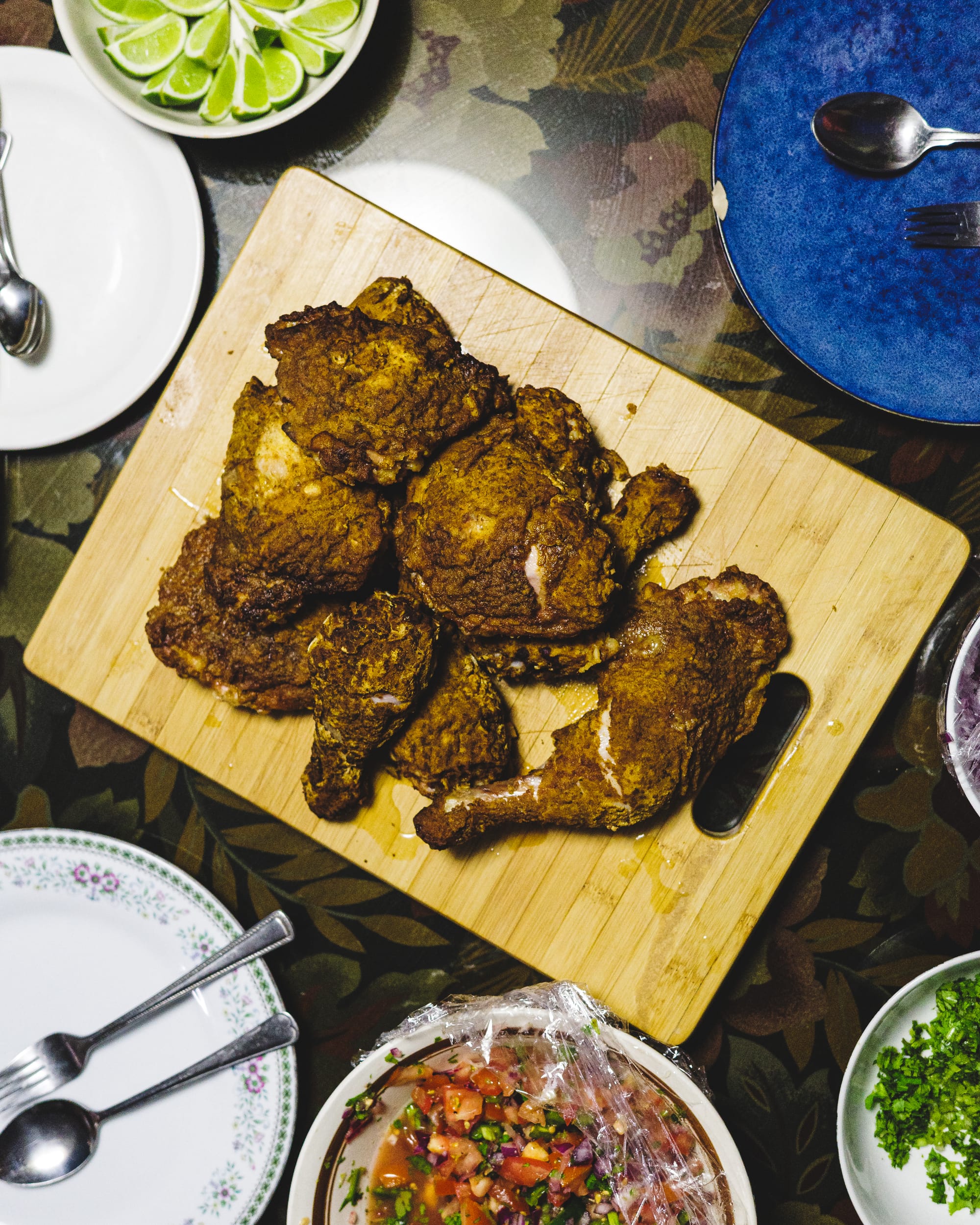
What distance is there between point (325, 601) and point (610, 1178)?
163cm

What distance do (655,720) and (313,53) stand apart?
1856mm

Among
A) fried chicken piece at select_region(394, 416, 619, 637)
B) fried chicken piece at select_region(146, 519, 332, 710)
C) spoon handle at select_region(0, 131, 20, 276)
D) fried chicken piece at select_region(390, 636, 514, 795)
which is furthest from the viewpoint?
spoon handle at select_region(0, 131, 20, 276)

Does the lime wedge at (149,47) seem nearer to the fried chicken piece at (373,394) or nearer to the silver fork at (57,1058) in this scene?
the fried chicken piece at (373,394)

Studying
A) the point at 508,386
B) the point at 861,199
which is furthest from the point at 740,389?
the point at 508,386

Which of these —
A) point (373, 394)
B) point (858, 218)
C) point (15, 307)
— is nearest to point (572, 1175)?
point (373, 394)

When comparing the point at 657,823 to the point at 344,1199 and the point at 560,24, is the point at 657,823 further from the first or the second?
the point at 560,24

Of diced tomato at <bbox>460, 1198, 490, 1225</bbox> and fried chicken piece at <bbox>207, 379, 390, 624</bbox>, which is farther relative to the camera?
diced tomato at <bbox>460, 1198, 490, 1225</bbox>

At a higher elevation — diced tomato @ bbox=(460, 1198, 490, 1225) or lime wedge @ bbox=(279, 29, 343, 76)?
lime wedge @ bbox=(279, 29, 343, 76)

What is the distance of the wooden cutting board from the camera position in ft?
6.92

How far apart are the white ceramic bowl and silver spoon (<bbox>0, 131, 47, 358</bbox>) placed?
2045mm

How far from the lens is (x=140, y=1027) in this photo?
238 cm

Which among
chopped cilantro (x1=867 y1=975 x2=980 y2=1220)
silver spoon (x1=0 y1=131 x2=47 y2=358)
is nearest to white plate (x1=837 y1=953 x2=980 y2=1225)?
chopped cilantro (x1=867 y1=975 x2=980 y2=1220)

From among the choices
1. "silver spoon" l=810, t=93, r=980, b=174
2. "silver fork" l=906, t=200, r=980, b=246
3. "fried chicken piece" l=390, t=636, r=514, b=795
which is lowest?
"fried chicken piece" l=390, t=636, r=514, b=795

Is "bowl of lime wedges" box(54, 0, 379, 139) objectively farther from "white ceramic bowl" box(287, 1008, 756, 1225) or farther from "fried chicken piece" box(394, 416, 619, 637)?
"white ceramic bowl" box(287, 1008, 756, 1225)
